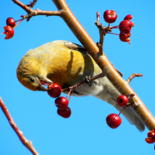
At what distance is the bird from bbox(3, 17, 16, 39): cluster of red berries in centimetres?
178

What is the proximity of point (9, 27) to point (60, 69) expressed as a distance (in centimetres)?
211

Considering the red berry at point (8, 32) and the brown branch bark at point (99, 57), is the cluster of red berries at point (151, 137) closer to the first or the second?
the brown branch bark at point (99, 57)

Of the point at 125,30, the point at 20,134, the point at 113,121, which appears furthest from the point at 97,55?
the point at 20,134

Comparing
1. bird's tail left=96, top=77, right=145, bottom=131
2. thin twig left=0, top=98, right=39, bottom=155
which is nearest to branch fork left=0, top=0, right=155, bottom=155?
thin twig left=0, top=98, right=39, bottom=155

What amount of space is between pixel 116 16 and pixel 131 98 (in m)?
0.75

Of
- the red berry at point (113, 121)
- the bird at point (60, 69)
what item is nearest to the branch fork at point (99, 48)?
the red berry at point (113, 121)

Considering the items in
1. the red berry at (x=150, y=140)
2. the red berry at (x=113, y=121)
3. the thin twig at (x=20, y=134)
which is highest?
the red berry at (x=113, y=121)

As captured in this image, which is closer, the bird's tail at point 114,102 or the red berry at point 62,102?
the red berry at point 62,102

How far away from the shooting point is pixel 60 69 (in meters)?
4.81

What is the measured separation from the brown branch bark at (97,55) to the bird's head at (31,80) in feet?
6.47

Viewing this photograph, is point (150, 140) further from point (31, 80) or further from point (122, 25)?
point (31, 80)

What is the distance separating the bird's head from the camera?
15.0ft

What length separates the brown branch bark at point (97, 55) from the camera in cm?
254

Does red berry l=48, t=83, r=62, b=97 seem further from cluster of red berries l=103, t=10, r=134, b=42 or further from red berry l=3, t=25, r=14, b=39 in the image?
cluster of red berries l=103, t=10, r=134, b=42
